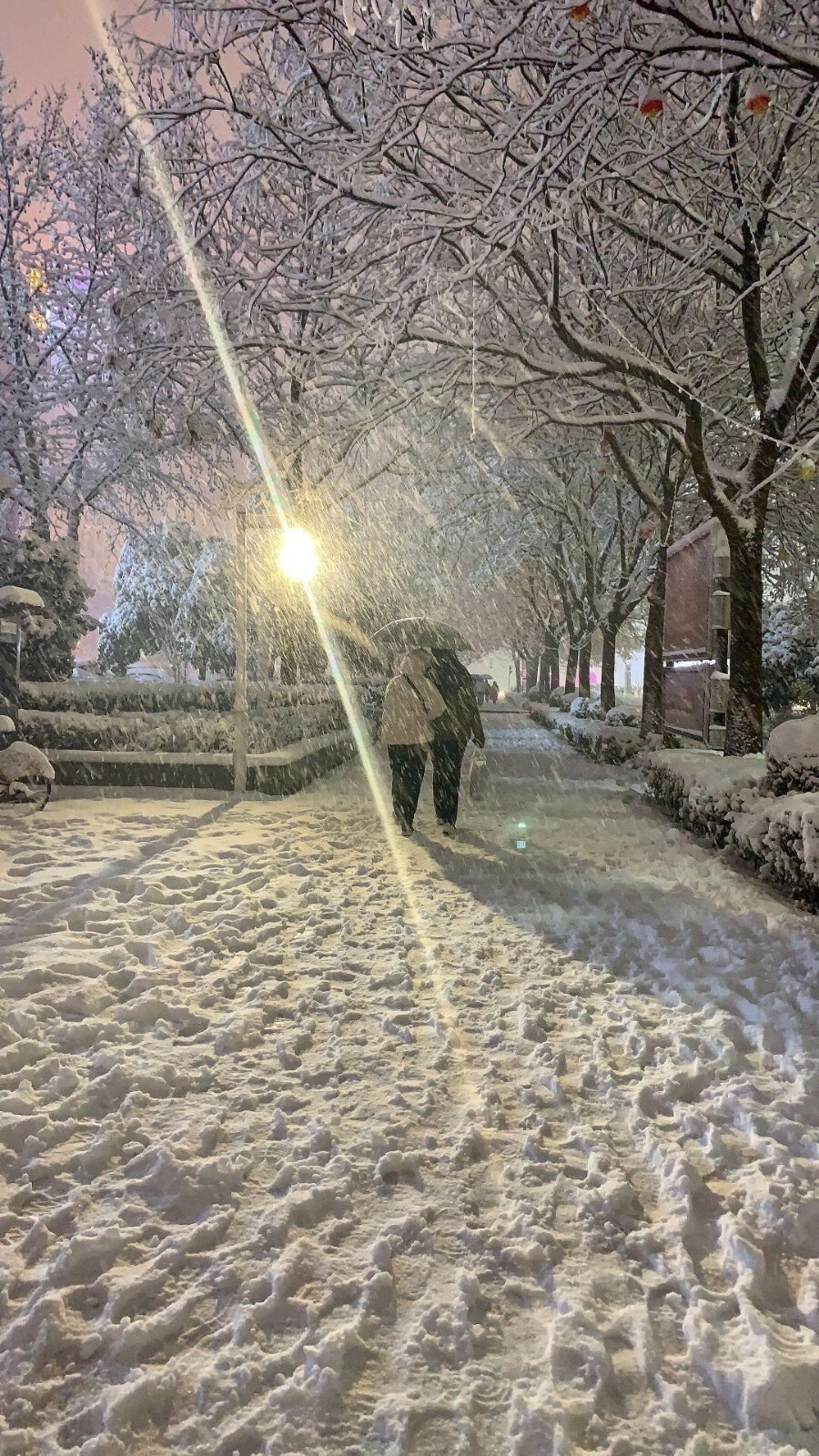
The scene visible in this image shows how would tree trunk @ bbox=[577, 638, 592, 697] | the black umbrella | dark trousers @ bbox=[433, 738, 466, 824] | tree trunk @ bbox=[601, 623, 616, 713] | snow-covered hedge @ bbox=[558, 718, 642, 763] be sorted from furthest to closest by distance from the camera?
tree trunk @ bbox=[577, 638, 592, 697] → tree trunk @ bbox=[601, 623, 616, 713] → snow-covered hedge @ bbox=[558, 718, 642, 763] → the black umbrella → dark trousers @ bbox=[433, 738, 466, 824]

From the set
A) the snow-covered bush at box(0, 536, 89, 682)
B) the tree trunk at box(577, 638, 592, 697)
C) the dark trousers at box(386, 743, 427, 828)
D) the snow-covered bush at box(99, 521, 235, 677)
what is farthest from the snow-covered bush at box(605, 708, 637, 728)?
the snow-covered bush at box(99, 521, 235, 677)

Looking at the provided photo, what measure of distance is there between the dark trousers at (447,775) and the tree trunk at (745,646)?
3366mm

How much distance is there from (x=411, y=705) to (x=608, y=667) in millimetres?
14724

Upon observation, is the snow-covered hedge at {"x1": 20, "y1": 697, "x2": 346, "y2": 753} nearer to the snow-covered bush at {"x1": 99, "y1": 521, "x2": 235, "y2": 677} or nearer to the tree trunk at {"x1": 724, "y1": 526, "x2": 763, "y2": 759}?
the tree trunk at {"x1": 724, "y1": 526, "x2": 763, "y2": 759}

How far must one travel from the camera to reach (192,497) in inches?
758

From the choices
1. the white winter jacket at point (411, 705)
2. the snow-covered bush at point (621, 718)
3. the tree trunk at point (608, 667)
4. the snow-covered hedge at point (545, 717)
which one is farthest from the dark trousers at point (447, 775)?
the snow-covered hedge at point (545, 717)

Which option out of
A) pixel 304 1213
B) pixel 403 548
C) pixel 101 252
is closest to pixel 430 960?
pixel 304 1213

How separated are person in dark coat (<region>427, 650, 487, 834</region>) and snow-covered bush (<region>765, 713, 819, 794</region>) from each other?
8.98ft

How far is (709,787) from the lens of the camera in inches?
301

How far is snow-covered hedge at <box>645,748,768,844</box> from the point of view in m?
7.01

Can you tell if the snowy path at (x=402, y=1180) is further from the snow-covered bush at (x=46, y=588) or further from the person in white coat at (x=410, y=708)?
the snow-covered bush at (x=46, y=588)

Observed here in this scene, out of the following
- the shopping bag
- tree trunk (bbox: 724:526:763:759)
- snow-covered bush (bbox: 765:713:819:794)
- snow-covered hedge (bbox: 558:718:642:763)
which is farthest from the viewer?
snow-covered hedge (bbox: 558:718:642:763)

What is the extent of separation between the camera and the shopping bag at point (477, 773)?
968 centimetres

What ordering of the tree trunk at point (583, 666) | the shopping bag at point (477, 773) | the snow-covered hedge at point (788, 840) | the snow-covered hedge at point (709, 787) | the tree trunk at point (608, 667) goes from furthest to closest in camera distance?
1. the tree trunk at point (583, 666)
2. the tree trunk at point (608, 667)
3. the shopping bag at point (477, 773)
4. the snow-covered hedge at point (709, 787)
5. the snow-covered hedge at point (788, 840)
